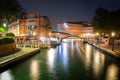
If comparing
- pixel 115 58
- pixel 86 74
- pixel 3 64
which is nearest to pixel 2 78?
pixel 3 64

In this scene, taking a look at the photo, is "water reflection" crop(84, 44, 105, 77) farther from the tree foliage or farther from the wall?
the tree foliage

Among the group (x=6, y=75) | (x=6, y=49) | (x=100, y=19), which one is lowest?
(x=6, y=75)

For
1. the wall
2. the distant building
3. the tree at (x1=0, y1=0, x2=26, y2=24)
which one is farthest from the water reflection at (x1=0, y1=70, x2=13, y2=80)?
the distant building

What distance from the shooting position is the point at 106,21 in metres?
55.3

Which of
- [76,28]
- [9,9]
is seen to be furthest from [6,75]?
[76,28]

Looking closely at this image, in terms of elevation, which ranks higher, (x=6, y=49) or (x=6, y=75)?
(x=6, y=49)

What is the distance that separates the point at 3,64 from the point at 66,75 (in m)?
5.59

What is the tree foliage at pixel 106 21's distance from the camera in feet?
167

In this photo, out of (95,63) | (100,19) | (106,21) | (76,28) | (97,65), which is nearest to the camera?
(97,65)

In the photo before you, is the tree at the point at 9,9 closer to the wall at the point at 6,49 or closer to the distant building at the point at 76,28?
the wall at the point at 6,49

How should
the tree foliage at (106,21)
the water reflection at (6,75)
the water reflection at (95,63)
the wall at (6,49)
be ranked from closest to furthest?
the water reflection at (6,75)
the water reflection at (95,63)
the wall at (6,49)
the tree foliage at (106,21)

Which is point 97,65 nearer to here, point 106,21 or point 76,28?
point 106,21

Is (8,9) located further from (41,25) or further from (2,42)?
(41,25)

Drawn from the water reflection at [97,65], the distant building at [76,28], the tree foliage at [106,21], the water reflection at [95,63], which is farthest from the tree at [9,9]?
the distant building at [76,28]
